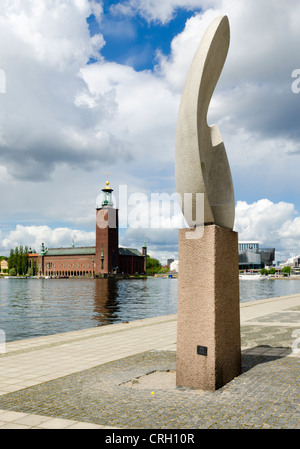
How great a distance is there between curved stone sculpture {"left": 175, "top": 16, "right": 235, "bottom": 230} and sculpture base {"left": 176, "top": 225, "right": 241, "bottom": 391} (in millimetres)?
455

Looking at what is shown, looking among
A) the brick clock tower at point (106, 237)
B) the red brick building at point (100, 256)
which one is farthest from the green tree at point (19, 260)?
the brick clock tower at point (106, 237)

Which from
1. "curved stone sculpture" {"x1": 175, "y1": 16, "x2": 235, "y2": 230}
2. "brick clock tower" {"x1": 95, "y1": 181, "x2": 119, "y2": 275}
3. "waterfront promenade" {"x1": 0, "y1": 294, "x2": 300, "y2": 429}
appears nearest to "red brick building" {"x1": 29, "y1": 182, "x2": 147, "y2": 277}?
"brick clock tower" {"x1": 95, "y1": 181, "x2": 119, "y2": 275}

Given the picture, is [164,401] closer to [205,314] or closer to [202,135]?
[205,314]

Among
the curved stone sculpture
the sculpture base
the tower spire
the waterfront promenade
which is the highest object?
the tower spire

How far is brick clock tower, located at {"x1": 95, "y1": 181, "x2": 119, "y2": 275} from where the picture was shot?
139 metres

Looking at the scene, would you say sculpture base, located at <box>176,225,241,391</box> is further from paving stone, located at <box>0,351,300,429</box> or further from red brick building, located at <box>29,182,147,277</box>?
red brick building, located at <box>29,182,147,277</box>

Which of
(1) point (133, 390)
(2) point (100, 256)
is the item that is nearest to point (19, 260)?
(2) point (100, 256)

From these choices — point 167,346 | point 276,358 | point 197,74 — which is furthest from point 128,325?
point 197,74

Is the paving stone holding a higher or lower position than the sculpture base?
lower

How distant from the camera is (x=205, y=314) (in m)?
6.56

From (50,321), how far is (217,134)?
17.2 meters

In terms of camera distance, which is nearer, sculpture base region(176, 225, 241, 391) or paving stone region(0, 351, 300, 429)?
paving stone region(0, 351, 300, 429)

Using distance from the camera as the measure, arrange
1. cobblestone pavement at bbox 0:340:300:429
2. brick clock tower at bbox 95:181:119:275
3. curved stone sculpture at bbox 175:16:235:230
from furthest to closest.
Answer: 1. brick clock tower at bbox 95:181:119:275
2. curved stone sculpture at bbox 175:16:235:230
3. cobblestone pavement at bbox 0:340:300:429

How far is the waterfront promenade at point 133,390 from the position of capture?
4.98 meters
